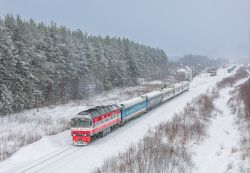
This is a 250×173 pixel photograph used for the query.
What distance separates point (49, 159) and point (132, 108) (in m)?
18.5

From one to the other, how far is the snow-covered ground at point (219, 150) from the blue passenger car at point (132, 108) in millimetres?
10154

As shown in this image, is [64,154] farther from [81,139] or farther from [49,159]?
[81,139]

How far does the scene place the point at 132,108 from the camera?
39312mm

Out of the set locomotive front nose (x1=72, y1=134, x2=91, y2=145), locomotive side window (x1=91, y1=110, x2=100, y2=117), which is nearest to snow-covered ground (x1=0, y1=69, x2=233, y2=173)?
locomotive front nose (x1=72, y1=134, x2=91, y2=145)

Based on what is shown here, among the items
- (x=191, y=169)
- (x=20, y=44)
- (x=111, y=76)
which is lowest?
(x=191, y=169)

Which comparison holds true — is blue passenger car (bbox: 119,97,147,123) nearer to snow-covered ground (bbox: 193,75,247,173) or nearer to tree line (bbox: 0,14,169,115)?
snow-covered ground (bbox: 193,75,247,173)

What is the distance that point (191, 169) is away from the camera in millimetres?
19969

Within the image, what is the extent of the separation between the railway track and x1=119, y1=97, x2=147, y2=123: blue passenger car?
10836 millimetres

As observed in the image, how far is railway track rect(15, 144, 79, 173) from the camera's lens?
19922mm

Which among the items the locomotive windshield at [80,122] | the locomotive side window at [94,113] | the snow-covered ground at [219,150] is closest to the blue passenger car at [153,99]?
the snow-covered ground at [219,150]

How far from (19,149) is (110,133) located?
10511 mm

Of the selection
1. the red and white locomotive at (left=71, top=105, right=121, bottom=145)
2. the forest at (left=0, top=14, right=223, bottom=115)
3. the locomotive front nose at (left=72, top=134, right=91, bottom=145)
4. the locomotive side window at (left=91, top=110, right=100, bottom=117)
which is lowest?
the locomotive front nose at (left=72, top=134, right=91, bottom=145)

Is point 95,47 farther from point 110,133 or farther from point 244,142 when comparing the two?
point 244,142

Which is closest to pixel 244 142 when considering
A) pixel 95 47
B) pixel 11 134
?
pixel 11 134
